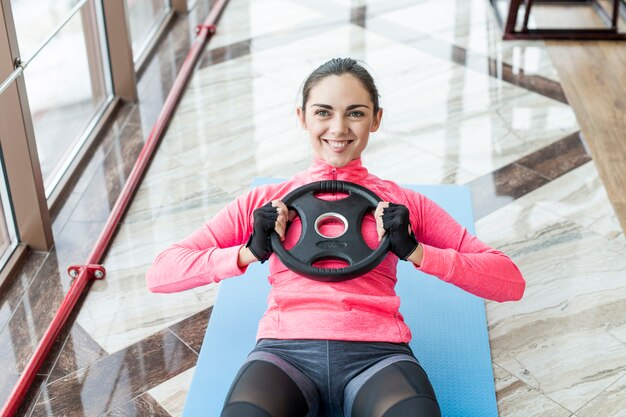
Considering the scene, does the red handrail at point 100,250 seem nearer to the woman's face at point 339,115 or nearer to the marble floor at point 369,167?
the marble floor at point 369,167

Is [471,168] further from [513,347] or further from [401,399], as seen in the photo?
[401,399]

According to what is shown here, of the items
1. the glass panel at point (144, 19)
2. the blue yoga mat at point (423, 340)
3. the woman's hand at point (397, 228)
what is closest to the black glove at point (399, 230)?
the woman's hand at point (397, 228)

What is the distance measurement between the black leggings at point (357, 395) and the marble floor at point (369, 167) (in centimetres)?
47

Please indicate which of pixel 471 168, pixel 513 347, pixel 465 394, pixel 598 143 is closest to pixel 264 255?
pixel 465 394

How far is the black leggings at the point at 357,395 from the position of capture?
161cm

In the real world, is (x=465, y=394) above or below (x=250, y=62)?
below

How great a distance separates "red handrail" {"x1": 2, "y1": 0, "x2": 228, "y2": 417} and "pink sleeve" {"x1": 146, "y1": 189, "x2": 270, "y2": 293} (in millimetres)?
483

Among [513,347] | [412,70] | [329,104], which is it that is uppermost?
[329,104]

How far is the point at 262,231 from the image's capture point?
5.89ft

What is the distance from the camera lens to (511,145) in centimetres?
331

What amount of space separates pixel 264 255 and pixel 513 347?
87cm

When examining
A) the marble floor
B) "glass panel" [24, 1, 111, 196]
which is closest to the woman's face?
the marble floor

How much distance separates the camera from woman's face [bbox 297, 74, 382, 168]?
73.4 inches

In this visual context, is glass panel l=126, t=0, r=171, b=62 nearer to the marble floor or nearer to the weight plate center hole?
the marble floor
